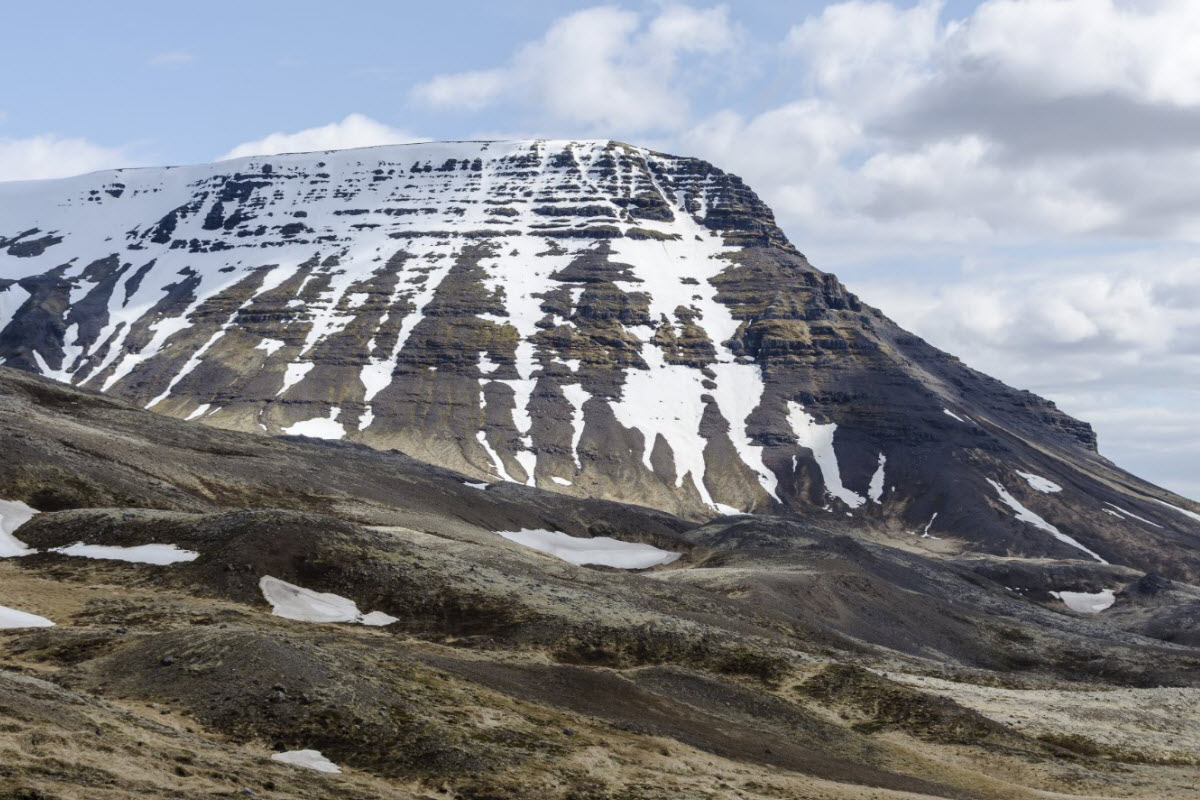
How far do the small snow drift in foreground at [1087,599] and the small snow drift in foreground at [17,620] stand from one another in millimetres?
147311

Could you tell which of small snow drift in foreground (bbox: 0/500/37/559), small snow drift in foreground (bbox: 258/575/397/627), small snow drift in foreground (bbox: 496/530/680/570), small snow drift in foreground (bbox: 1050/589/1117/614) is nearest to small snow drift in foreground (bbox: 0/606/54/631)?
small snow drift in foreground (bbox: 258/575/397/627)

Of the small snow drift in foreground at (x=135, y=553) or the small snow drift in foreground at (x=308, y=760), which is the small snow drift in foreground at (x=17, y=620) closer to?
A: the small snow drift in foreground at (x=135, y=553)

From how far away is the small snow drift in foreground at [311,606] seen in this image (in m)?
54.8

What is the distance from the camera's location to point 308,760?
107 ft

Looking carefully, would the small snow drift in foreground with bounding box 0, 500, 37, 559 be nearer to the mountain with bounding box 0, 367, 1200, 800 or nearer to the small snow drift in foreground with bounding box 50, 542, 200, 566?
the mountain with bounding box 0, 367, 1200, 800

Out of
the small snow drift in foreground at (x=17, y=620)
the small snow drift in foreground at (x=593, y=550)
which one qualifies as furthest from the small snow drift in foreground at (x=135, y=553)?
the small snow drift in foreground at (x=593, y=550)

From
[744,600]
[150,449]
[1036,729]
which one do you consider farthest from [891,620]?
[150,449]

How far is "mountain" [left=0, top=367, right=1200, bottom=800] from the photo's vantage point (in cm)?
3284

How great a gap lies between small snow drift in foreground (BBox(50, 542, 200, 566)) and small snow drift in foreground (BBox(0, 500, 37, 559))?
66.9 inches

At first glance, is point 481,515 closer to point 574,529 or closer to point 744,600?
point 574,529

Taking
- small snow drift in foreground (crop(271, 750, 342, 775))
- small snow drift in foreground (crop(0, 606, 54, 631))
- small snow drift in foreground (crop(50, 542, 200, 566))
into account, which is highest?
small snow drift in foreground (crop(50, 542, 200, 566))

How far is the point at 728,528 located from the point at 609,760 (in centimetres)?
9569

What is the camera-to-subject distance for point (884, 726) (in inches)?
2061

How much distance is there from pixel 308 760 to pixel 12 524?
3765cm
